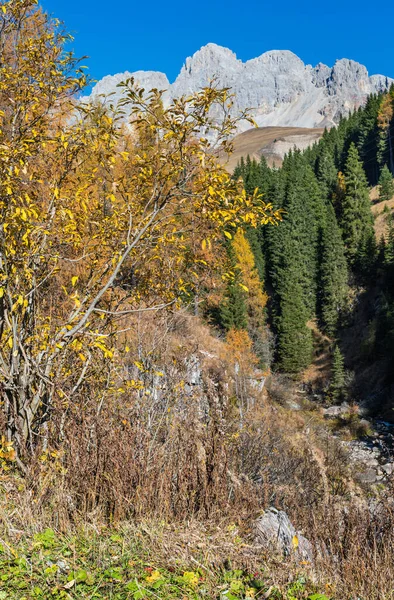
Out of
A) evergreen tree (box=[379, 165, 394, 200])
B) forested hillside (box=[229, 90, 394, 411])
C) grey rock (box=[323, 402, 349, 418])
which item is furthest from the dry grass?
evergreen tree (box=[379, 165, 394, 200])

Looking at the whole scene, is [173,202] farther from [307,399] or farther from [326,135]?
[326,135]

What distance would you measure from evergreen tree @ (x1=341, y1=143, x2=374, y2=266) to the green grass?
43.0 metres

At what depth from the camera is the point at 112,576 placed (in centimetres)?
266

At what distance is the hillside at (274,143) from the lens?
130000 millimetres

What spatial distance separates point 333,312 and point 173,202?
38.5 m

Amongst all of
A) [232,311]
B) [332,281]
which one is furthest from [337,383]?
[332,281]

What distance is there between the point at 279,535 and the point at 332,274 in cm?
3970

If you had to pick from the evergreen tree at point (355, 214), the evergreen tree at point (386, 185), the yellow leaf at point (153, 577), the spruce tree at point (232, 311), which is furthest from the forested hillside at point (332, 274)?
the yellow leaf at point (153, 577)

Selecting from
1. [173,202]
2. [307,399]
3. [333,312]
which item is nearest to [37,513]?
[173,202]

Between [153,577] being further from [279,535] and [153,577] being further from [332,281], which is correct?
[332,281]

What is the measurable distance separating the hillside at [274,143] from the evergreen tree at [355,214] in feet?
250

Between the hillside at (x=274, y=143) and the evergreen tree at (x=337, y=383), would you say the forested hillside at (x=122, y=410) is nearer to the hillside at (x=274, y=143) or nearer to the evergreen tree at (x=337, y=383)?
the evergreen tree at (x=337, y=383)

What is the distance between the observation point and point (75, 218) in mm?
4246

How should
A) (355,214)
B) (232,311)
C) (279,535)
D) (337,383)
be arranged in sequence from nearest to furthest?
(279,535), (337,383), (232,311), (355,214)
